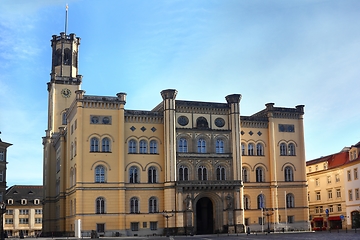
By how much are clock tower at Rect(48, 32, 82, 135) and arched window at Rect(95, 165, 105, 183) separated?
23691 millimetres

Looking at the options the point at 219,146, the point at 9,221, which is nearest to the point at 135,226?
the point at 219,146

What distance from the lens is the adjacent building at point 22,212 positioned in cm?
12381

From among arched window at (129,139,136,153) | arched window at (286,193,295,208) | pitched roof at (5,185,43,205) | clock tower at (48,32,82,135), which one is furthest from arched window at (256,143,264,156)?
pitched roof at (5,185,43,205)

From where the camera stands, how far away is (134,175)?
72.9 m

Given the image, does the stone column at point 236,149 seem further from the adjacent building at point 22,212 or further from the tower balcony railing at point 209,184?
the adjacent building at point 22,212

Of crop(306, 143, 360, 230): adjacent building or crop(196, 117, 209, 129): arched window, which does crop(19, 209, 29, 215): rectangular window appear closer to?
crop(196, 117, 209, 129): arched window

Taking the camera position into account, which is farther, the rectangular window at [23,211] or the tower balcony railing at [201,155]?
the rectangular window at [23,211]

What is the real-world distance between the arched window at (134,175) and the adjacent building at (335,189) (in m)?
27.5

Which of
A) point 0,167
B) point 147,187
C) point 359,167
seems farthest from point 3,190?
point 359,167

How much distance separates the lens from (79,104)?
232ft

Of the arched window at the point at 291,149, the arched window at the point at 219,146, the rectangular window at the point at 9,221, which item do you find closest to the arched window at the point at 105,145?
the arched window at the point at 219,146

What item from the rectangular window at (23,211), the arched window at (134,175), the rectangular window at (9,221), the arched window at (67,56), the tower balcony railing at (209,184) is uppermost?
the arched window at (67,56)

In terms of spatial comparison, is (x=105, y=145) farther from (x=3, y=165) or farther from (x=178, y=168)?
(x=3, y=165)

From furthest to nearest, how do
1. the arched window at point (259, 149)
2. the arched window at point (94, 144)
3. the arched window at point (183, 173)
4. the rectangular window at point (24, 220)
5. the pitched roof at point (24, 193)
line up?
the pitched roof at point (24, 193) → the rectangular window at point (24, 220) → the arched window at point (259, 149) → the arched window at point (183, 173) → the arched window at point (94, 144)
